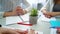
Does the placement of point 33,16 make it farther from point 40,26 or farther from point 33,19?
point 40,26

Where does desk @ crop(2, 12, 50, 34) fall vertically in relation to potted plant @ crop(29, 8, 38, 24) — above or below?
below

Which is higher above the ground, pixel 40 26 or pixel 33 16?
pixel 33 16

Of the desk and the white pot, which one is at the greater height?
the white pot

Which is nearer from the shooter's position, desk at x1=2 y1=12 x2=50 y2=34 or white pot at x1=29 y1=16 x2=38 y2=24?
desk at x1=2 y1=12 x2=50 y2=34

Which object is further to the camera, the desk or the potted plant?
the potted plant

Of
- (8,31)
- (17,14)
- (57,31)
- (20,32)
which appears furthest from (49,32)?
(17,14)

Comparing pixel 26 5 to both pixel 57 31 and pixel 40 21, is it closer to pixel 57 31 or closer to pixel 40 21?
pixel 40 21

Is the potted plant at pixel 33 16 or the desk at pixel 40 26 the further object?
the potted plant at pixel 33 16

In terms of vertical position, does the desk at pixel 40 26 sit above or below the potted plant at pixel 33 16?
below

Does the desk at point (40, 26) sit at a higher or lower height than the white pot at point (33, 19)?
lower

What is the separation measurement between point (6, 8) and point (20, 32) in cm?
111

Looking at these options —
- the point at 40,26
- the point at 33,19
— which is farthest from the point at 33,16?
the point at 40,26

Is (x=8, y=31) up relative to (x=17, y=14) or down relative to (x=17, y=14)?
down

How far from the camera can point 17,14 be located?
1.76m
